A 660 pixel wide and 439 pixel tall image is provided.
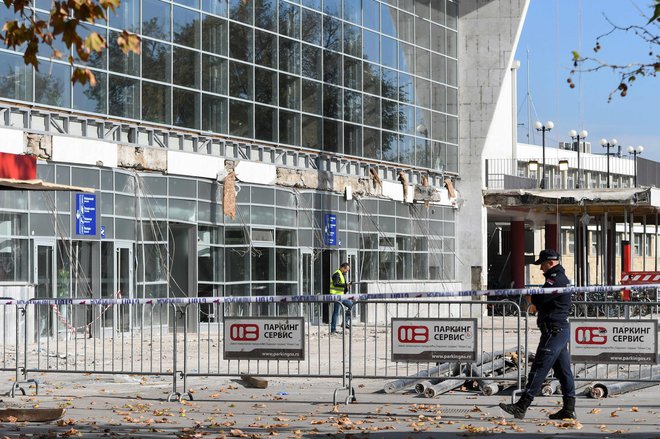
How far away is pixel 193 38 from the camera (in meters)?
35.4

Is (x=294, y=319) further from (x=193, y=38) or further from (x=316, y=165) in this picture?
(x=316, y=165)

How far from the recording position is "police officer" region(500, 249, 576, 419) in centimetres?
1335

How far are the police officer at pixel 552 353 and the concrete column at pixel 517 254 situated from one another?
48371 mm

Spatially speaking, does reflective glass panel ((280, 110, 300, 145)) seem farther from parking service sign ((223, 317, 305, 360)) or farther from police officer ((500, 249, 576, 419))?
police officer ((500, 249, 576, 419))

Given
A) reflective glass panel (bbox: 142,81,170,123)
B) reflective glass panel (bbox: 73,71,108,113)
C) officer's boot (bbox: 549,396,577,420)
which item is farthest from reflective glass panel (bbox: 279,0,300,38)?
officer's boot (bbox: 549,396,577,420)

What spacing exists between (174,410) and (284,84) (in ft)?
85.0

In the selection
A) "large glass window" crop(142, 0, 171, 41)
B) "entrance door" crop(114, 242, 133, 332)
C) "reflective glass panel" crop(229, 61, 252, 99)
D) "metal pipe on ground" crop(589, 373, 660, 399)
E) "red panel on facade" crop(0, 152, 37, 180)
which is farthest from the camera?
"reflective glass panel" crop(229, 61, 252, 99)

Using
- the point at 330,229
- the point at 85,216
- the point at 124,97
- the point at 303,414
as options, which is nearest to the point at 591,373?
the point at 303,414

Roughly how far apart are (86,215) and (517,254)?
1407 inches

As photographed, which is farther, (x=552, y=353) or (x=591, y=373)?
(x=591, y=373)

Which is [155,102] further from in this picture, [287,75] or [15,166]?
[15,166]

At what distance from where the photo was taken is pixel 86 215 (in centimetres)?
3075

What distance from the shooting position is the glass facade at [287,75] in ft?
105

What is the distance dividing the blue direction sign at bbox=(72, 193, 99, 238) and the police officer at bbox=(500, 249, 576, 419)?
18.6 meters
